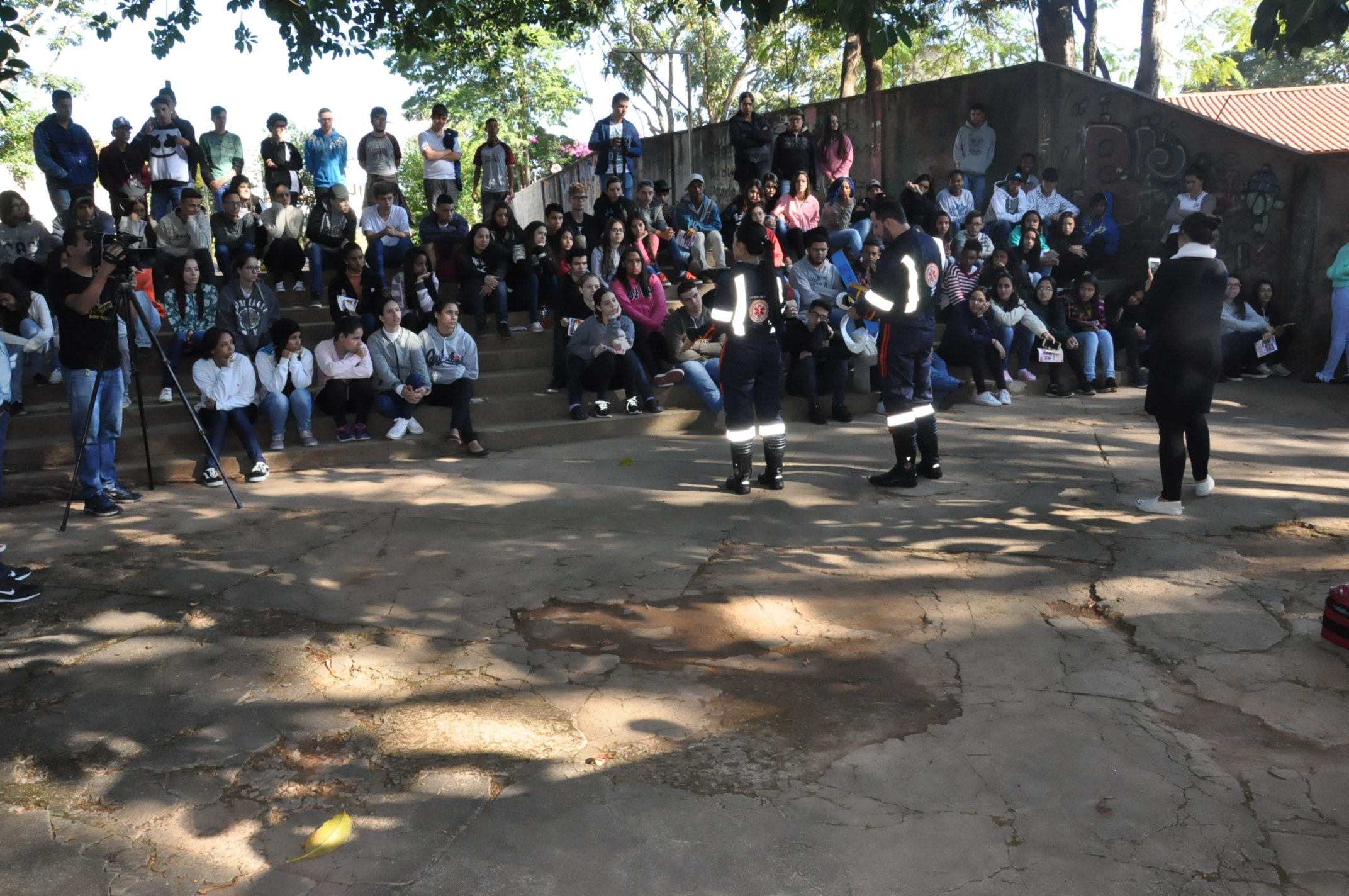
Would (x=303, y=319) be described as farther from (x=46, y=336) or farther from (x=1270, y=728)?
(x=1270, y=728)

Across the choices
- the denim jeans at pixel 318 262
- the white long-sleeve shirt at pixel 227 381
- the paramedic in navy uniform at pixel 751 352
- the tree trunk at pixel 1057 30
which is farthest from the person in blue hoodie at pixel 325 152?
the tree trunk at pixel 1057 30

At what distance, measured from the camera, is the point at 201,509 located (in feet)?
24.2

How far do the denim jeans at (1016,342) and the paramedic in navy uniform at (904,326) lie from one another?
12.1 ft

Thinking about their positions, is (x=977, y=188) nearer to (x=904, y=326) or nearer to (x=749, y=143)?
(x=749, y=143)

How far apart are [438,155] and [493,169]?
73 cm

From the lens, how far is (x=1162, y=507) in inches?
259

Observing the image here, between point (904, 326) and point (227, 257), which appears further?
point (227, 257)

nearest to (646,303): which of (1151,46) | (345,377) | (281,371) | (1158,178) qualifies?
(345,377)

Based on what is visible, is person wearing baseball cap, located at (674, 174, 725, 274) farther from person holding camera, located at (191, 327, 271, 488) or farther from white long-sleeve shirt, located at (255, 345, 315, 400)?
person holding camera, located at (191, 327, 271, 488)

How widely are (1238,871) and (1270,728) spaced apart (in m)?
1.06

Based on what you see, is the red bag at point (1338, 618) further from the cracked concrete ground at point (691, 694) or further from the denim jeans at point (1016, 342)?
the denim jeans at point (1016, 342)

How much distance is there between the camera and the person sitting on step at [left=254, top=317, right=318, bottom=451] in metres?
8.69

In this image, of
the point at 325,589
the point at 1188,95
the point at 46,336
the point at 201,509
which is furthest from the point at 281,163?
the point at 1188,95

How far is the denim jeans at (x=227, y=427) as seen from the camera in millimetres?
8320
